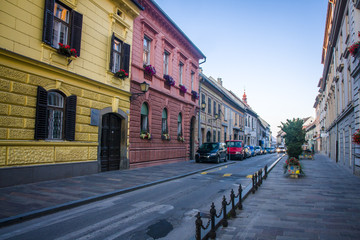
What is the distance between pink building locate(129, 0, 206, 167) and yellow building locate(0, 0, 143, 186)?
41.4 inches

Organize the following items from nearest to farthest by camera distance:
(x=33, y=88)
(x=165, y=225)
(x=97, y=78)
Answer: (x=165, y=225) < (x=33, y=88) < (x=97, y=78)

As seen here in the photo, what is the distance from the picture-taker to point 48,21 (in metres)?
9.65

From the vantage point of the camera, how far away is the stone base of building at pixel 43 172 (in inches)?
326

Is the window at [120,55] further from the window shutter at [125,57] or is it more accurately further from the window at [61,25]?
the window at [61,25]

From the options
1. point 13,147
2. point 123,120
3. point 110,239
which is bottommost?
point 110,239

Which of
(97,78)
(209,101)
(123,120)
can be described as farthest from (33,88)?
(209,101)

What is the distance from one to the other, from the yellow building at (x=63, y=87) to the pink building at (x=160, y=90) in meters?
1.05

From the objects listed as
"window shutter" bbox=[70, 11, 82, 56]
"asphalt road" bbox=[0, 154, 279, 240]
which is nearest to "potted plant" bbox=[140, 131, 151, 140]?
"window shutter" bbox=[70, 11, 82, 56]

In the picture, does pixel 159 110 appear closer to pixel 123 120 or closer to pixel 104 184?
pixel 123 120

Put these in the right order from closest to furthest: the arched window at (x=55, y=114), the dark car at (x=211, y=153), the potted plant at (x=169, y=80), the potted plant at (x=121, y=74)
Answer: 1. the arched window at (x=55, y=114)
2. the potted plant at (x=121, y=74)
3. the potted plant at (x=169, y=80)
4. the dark car at (x=211, y=153)

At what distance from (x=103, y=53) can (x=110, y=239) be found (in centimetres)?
1014

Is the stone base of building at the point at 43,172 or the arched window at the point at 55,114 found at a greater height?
the arched window at the point at 55,114

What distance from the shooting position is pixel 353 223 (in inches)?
218

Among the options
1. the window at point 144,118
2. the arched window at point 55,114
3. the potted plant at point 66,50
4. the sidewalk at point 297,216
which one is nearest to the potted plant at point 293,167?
the sidewalk at point 297,216
